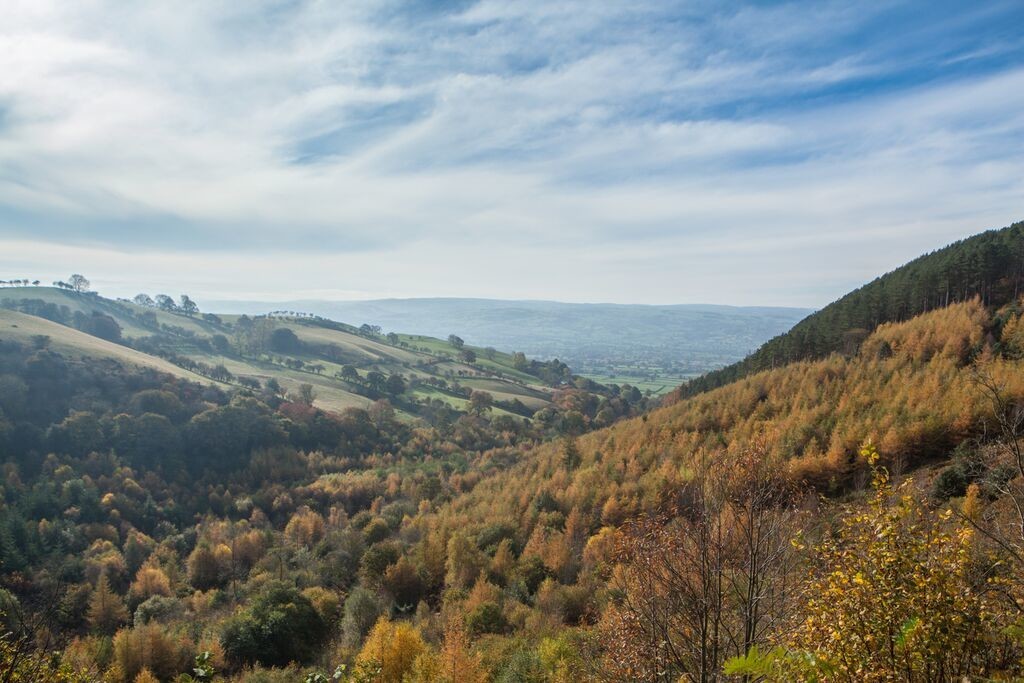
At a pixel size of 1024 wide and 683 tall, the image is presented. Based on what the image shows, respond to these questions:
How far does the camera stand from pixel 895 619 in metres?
8.01

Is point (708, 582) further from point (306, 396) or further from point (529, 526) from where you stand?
point (306, 396)

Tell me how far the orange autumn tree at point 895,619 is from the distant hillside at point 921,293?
2763 inches

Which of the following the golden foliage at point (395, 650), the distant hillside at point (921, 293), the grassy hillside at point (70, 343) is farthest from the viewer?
the grassy hillside at point (70, 343)

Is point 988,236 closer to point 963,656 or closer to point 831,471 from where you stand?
point 831,471

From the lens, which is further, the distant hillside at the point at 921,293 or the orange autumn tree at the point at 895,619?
the distant hillside at the point at 921,293

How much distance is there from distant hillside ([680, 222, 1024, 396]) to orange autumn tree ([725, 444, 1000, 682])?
230ft

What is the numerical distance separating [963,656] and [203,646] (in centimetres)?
3989

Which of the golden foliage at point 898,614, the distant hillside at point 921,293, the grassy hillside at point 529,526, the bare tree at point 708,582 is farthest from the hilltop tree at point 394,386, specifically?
the golden foliage at point 898,614

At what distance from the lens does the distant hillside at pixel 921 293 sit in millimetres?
68625

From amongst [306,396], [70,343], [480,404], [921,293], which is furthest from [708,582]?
[70,343]

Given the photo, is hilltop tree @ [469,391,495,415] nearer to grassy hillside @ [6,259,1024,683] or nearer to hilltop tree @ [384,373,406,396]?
grassy hillside @ [6,259,1024,683]

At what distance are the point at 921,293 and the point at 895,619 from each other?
83.5 metres

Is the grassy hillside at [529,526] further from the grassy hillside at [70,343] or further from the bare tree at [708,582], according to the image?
the grassy hillside at [70,343]

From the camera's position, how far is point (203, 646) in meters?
33.1
